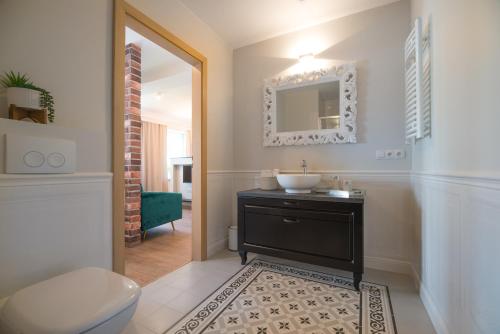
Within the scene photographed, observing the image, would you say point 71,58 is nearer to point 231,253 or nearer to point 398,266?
point 231,253

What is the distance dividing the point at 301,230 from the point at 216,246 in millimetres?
1136

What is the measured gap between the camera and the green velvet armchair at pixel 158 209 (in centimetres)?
290

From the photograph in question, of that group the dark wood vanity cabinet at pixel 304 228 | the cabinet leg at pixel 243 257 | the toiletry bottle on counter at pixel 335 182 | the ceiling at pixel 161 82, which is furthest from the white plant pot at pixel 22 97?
the toiletry bottle on counter at pixel 335 182

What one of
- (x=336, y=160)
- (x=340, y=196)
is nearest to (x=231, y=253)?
(x=340, y=196)

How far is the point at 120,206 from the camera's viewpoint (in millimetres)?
1475

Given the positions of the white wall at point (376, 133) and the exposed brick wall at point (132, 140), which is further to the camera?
the exposed brick wall at point (132, 140)

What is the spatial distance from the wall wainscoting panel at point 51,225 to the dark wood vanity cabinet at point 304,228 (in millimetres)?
1186

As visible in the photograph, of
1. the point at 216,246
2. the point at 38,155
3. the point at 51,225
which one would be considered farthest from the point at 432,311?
the point at 38,155

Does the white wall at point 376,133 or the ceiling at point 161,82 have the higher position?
the ceiling at point 161,82

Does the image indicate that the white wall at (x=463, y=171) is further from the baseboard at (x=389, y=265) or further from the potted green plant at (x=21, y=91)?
the potted green plant at (x=21, y=91)

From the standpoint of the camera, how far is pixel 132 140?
2.67 meters

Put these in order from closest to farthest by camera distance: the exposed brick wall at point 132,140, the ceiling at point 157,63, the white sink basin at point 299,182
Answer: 1. the white sink basin at point 299,182
2. the exposed brick wall at point 132,140
3. the ceiling at point 157,63

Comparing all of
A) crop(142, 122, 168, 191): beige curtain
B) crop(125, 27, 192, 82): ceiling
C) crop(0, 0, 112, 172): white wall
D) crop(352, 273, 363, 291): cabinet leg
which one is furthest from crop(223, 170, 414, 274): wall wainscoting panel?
crop(142, 122, 168, 191): beige curtain

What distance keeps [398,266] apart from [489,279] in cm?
138
